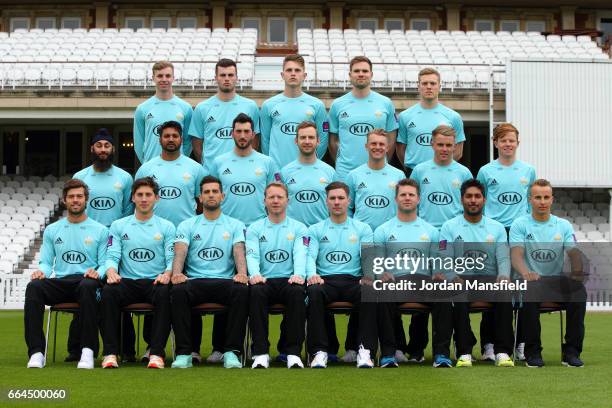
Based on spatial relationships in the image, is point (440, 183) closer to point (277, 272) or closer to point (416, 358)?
point (416, 358)

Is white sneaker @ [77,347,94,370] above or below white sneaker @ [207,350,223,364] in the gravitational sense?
above

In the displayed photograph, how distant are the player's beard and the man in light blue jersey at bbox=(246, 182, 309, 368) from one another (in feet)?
5.25

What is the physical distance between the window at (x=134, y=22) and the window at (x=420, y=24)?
9.37 metres

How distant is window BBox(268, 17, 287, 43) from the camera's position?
100 feet

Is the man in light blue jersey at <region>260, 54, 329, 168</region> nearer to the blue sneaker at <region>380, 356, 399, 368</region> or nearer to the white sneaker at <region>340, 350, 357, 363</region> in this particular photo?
the white sneaker at <region>340, 350, 357, 363</region>

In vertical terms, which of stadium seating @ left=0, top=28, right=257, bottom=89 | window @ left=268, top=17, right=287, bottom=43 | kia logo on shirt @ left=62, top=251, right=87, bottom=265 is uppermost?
window @ left=268, top=17, right=287, bottom=43

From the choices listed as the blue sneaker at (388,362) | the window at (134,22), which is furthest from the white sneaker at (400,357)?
the window at (134,22)

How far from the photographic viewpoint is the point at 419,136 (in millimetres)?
8859

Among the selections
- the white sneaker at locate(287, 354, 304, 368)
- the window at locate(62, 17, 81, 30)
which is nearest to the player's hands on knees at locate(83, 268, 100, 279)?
the white sneaker at locate(287, 354, 304, 368)

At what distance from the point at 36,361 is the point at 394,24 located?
83.6 ft

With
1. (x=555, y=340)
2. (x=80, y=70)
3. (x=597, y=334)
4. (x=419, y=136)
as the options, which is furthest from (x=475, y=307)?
(x=80, y=70)

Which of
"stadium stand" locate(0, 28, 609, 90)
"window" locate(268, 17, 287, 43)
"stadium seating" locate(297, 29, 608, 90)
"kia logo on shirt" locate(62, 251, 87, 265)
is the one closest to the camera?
"kia logo on shirt" locate(62, 251, 87, 265)

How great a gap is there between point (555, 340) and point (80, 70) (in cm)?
1564

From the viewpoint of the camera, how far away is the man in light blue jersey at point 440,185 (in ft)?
26.8
